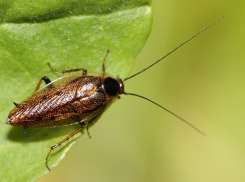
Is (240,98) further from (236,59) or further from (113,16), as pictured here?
(113,16)

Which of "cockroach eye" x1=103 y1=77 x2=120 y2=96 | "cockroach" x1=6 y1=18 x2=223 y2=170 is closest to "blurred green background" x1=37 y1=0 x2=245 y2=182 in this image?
"cockroach eye" x1=103 y1=77 x2=120 y2=96

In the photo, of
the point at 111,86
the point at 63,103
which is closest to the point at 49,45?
the point at 63,103

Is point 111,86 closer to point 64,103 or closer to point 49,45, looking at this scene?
point 64,103

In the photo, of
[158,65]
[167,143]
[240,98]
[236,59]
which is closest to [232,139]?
[240,98]

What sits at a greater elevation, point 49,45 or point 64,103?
point 49,45

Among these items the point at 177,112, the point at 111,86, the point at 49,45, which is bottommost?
the point at 177,112

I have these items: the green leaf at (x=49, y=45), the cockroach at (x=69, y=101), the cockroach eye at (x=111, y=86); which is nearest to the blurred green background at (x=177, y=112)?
the cockroach eye at (x=111, y=86)

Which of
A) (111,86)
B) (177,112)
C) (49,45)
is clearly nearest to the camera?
(49,45)
